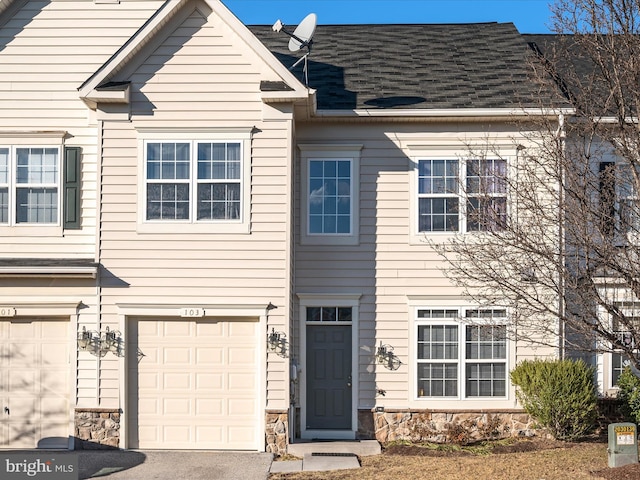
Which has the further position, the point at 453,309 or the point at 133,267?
the point at 453,309

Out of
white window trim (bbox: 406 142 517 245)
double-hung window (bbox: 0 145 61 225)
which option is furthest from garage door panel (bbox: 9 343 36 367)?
white window trim (bbox: 406 142 517 245)

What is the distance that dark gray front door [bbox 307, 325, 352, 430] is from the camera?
1479 centimetres

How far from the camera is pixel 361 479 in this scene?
451 inches

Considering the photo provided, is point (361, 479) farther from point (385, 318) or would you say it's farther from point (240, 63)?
point (240, 63)

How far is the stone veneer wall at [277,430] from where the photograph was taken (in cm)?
1338

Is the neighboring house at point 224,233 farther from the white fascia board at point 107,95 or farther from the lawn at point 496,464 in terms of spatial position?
the lawn at point 496,464

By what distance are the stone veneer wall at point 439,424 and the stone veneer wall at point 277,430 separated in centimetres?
181

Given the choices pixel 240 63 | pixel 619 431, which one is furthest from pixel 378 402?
pixel 240 63

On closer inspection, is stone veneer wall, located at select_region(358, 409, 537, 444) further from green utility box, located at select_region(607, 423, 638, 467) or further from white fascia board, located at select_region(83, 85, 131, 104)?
white fascia board, located at select_region(83, 85, 131, 104)

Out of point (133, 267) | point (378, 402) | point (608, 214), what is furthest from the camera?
point (378, 402)

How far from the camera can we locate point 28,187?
14586 mm

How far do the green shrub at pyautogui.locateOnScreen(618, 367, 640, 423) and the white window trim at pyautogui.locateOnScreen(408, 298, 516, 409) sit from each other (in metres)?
1.92

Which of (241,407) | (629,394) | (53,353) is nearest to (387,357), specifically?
(241,407)

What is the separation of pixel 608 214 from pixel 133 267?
779 centimetres
